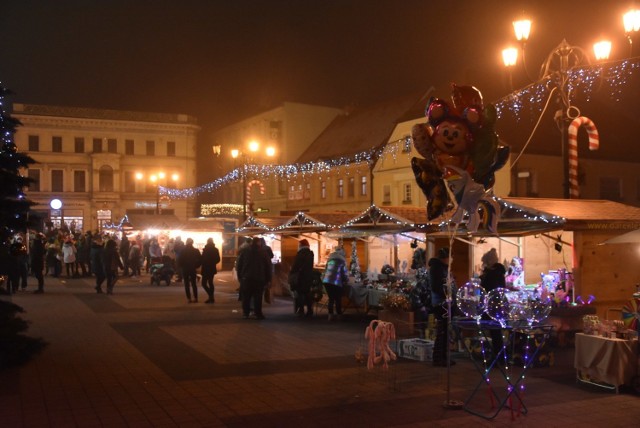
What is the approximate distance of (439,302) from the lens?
10.3 metres

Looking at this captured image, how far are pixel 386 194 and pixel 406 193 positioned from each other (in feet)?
6.85

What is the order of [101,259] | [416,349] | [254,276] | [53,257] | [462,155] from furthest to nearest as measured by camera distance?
[53,257] < [101,259] < [254,276] < [416,349] < [462,155]

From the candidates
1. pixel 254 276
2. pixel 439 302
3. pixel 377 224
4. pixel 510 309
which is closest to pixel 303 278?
pixel 254 276

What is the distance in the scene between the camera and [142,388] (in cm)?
827

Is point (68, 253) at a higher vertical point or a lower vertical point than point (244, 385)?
higher

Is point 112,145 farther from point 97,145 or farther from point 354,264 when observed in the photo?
point 354,264

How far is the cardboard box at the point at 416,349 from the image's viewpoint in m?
10.4

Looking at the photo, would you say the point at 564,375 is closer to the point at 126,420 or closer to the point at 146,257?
the point at 126,420

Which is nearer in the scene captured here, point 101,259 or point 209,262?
point 209,262

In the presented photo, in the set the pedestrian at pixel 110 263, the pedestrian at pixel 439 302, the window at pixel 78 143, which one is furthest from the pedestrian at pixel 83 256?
the window at pixel 78 143

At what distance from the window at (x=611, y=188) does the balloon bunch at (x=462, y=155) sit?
2970cm

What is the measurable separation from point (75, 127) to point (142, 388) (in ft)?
207

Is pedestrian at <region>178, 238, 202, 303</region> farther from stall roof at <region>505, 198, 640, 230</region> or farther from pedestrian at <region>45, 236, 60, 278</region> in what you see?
pedestrian at <region>45, 236, 60, 278</region>

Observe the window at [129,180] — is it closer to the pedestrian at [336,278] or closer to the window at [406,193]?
the window at [406,193]
